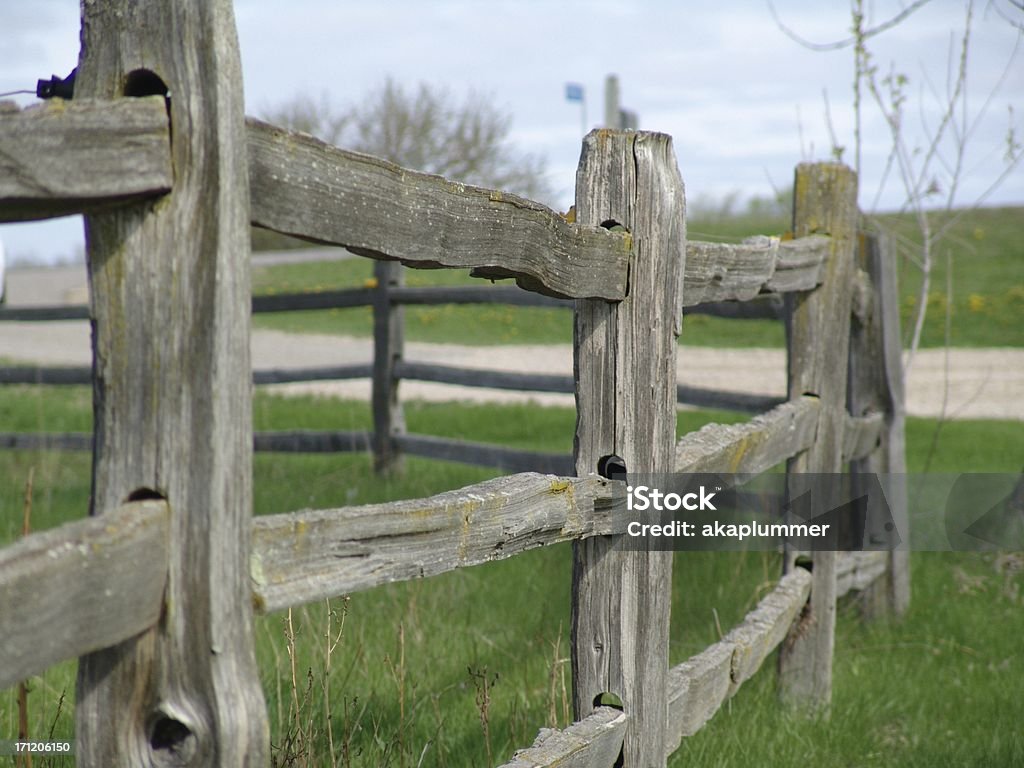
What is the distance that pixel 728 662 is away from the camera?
3117 millimetres

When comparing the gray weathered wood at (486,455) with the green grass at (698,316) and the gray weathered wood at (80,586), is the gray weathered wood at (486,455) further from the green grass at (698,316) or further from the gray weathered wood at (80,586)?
the green grass at (698,316)

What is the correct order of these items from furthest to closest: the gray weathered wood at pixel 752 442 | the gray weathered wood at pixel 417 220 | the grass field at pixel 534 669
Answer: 1. the grass field at pixel 534 669
2. the gray weathered wood at pixel 752 442
3. the gray weathered wood at pixel 417 220

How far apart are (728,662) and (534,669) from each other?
2.76ft

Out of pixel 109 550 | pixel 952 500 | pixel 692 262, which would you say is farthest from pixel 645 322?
pixel 952 500

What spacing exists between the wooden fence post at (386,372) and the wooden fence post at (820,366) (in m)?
3.50

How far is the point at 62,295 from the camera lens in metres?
21.3

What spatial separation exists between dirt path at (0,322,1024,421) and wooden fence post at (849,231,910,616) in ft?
22.2

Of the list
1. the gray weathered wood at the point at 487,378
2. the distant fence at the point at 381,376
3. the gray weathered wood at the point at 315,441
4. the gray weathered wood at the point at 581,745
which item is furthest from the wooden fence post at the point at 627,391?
the gray weathered wood at the point at 315,441

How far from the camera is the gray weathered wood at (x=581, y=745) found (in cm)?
206

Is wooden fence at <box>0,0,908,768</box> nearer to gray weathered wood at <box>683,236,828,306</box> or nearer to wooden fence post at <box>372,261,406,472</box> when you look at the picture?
gray weathered wood at <box>683,236,828,306</box>

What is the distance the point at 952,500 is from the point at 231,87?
19.9 feet

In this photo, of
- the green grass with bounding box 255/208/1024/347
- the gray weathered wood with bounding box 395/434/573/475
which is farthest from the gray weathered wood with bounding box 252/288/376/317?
the green grass with bounding box 255/208/1024/347

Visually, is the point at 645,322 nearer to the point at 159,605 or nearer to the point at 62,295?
the point at 159,605

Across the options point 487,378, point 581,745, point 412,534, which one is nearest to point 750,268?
point 581,745
